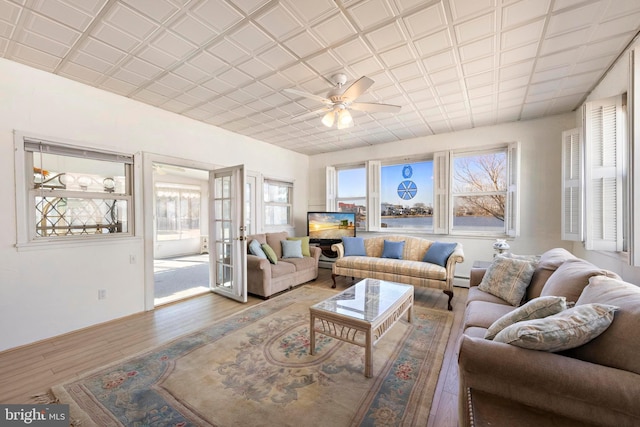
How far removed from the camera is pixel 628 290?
4.14ft

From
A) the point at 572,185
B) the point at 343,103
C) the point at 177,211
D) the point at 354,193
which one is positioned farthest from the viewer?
the point at 177,211

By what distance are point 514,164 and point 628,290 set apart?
3426 mm

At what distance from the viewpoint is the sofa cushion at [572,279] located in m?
1.60

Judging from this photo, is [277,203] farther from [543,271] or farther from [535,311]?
[535,311]

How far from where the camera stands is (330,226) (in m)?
5.55

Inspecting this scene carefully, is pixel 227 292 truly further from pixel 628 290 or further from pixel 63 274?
pixel 628 290

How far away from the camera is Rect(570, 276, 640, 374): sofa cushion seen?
1014 mm

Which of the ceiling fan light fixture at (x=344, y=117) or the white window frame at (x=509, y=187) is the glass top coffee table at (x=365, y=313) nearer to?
the ceiling fan light fixture at (x=344, y=117)

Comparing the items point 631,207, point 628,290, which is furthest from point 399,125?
point 628,290

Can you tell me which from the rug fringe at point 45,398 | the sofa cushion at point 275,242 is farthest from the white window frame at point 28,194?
the sofa cushion at point 275,242

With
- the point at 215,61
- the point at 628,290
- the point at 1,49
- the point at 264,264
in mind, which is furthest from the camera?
the point at 264,264

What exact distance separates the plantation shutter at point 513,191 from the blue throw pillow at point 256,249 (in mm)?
4128

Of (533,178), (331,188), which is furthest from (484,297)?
(331,188)

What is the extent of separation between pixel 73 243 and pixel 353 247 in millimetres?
3960
